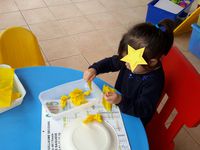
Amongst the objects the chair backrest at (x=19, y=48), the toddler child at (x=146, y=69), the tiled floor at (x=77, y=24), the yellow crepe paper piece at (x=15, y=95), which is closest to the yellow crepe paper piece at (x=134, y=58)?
the toddler child at (x=146, y=69)

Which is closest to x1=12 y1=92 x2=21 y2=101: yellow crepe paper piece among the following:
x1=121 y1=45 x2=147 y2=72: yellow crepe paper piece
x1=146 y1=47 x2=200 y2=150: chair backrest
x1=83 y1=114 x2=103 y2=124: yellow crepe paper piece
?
x1=83 y1=114 x2=103 y2=124: yellow crepe paper piece

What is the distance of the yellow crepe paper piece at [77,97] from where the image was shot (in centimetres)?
85

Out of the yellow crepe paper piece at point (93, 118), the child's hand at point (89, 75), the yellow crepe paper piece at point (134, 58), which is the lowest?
the child's hand at point (89, 75)

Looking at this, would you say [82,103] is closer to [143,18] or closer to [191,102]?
[191,102]

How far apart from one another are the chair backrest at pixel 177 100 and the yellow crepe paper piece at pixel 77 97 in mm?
335

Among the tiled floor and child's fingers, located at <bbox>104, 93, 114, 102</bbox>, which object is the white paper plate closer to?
child's fingers, located at <bbox>104, 93, 114, 102</bbox>

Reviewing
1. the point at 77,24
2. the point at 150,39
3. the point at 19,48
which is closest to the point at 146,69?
the point at 150,39

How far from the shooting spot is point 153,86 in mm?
912

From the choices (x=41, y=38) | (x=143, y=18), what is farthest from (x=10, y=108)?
(x=143, y=18)

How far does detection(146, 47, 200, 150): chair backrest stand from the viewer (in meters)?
0.87

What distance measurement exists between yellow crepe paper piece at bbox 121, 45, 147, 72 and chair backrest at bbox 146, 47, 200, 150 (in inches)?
8.5

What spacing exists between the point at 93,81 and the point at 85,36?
51.4 inches

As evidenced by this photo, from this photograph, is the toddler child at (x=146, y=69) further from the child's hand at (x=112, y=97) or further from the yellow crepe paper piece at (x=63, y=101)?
the yellow crepe paper piece at (x=63, y=101)

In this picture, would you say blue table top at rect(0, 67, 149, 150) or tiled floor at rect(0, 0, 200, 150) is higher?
blue table top at rect(0, 67, 149, 150)
